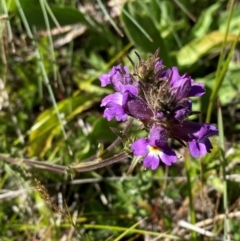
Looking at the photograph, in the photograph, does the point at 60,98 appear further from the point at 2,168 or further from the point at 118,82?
the point at 118,82

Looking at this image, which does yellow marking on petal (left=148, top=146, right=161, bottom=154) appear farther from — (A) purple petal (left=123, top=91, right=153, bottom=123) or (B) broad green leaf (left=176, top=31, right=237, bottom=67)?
(B) broad green leaf (left=176, top=31, right=237, bottom=67)

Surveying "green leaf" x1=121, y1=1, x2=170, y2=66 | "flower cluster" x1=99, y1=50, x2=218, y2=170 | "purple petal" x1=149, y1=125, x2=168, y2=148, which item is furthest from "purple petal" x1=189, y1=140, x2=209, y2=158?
"green leaf" x1=121, y1=1, x2=170, y2=66

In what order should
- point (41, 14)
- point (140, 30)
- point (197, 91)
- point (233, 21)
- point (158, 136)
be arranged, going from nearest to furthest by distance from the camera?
1. point (158, 136)
2. point (197, 91)
3. point (41, 14)
4. point (140, 30)
5. point (233, 21)

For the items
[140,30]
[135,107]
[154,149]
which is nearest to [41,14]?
[140,30]

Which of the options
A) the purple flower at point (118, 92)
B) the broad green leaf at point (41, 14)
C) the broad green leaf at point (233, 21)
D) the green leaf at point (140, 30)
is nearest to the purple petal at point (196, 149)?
the purple flower at point (118, 92)

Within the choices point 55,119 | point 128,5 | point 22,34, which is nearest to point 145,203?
point 55,119

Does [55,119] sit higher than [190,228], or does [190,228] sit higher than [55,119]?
[55,119]

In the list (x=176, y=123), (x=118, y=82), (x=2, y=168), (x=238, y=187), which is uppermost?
(x=118, y=82)

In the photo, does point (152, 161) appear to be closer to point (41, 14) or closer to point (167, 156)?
point (167, 156)
